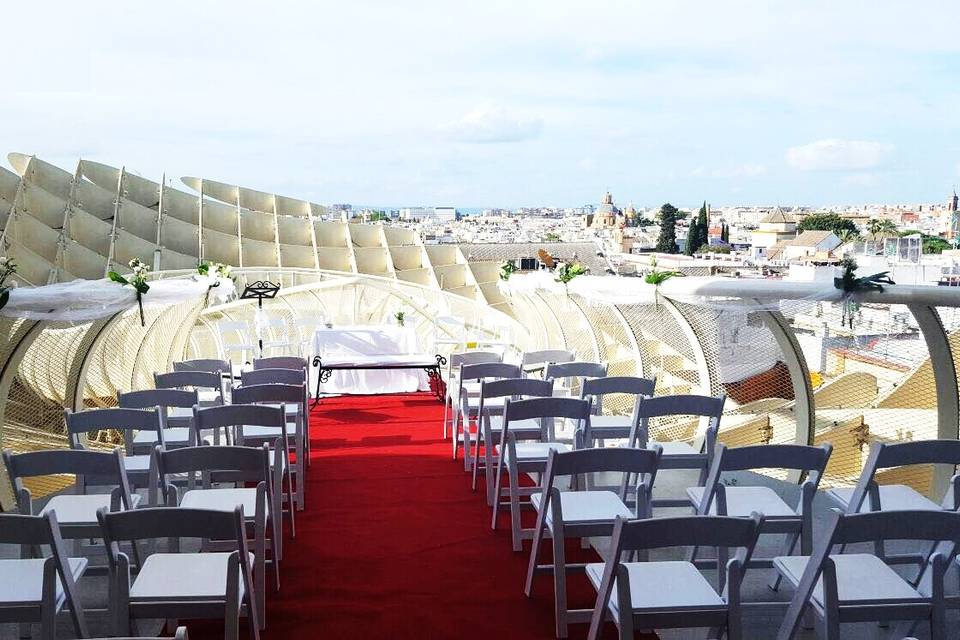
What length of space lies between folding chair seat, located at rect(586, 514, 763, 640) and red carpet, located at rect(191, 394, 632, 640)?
814 millimetres

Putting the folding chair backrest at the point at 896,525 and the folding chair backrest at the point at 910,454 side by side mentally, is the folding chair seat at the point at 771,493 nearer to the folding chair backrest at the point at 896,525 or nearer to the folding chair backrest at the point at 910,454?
the folding chair backrest at the point at 910,454

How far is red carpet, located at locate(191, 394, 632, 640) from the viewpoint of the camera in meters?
4.05

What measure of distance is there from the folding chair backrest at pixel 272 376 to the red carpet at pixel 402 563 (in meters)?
0.70

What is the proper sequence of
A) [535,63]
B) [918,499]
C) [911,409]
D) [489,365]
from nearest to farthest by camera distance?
[918,499] → [911,409] → [489,365] → [535,63]

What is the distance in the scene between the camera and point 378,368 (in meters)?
9.09

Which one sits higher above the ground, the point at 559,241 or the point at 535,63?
the point at 535,63

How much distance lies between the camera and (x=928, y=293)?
510 centimetres

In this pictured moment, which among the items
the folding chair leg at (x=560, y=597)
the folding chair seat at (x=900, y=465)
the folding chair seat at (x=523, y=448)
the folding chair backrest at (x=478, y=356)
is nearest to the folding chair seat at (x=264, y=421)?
the folding chair seat at (x=523, y=448)

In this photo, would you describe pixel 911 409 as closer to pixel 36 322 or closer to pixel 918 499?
pixel 918 499

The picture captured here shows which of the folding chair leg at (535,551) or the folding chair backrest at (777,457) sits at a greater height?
the folding chair backrest at (777,457)

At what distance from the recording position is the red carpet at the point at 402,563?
405 centimetres

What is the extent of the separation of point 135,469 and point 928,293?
15.0 ft

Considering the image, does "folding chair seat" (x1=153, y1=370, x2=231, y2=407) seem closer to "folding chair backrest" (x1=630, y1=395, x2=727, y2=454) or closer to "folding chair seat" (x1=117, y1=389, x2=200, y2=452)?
"folding chair seat" (x1=117, y1=389, x2=200, y2=452)

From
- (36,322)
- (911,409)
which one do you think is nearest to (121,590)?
(36,322)
